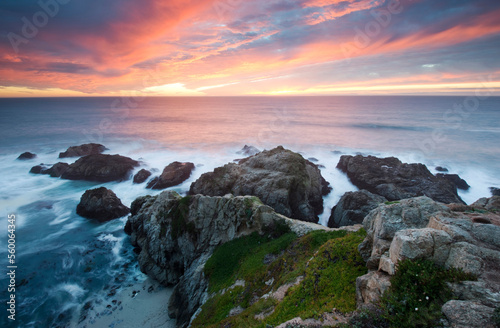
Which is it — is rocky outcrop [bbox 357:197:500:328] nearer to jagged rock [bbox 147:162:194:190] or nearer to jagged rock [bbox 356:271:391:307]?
jagged rock [bbox 356:271:391:307]

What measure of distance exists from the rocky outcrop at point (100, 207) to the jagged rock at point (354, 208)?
31.7 meters

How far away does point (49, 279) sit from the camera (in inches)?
955

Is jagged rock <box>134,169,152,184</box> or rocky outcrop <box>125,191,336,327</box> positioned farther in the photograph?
jagged rock <box>134,169,152,184</box>

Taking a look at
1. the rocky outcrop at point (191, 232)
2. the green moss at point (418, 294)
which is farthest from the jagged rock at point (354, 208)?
the green moss at point (418, 294)

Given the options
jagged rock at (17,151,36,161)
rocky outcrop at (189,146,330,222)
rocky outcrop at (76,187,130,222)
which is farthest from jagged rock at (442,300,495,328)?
jagged rock at (17,151,36,161)

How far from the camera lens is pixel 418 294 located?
7895 mm

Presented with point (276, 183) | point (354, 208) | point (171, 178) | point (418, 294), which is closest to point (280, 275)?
point (418, 294)

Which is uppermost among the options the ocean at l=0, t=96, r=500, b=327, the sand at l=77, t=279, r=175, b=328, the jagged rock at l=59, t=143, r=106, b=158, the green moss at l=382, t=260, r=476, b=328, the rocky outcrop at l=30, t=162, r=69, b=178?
the green moss at l=382, t=260, r=476, b=328

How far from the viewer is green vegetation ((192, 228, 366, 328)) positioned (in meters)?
11.3

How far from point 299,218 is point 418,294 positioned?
22.9 m

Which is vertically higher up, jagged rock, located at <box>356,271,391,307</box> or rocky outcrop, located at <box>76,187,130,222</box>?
jagged rock, located at <box>356,271,391,307</box>

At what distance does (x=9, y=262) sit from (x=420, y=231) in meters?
39.0

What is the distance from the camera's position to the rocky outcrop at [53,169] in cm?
4866

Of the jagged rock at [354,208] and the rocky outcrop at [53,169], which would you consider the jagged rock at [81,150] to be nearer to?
the rocky outcrop at [53,169]
